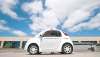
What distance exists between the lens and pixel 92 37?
41.1 metres

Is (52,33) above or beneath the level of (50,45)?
above

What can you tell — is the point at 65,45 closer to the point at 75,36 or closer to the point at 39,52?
the point at 39,52

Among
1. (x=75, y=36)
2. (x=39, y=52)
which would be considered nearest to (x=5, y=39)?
(x=75, y=36)

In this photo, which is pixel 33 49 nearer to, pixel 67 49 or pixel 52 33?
pixel 52 33

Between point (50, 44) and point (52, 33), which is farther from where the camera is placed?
point (52, 33)

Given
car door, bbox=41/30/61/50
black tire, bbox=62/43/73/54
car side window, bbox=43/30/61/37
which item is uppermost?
car side window, bbox=43/30/61/37

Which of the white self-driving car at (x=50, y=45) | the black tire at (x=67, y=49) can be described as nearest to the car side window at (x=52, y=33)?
the white self-driving car at (x=50, y=45)

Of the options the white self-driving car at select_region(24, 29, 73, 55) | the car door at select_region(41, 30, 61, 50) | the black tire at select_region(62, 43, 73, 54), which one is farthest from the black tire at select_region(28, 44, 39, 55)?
the black tire at select_region(62, 43, 73, 54)

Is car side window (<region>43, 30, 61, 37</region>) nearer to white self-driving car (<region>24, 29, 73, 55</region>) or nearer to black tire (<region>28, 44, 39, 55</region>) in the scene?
white self-driving car (<region>24, 29, 73, 55</region>)

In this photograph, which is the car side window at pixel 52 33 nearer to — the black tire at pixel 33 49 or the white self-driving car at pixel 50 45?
the white self-driving car at pixel 50 45

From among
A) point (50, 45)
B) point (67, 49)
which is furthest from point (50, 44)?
point (67, 49)

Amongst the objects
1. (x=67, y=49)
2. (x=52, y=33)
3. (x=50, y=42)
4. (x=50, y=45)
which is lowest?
(x=67, y=49)

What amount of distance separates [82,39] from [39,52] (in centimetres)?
2701

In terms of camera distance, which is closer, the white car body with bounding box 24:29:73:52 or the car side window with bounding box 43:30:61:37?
the white car body with bounding box 24:29:73:52
